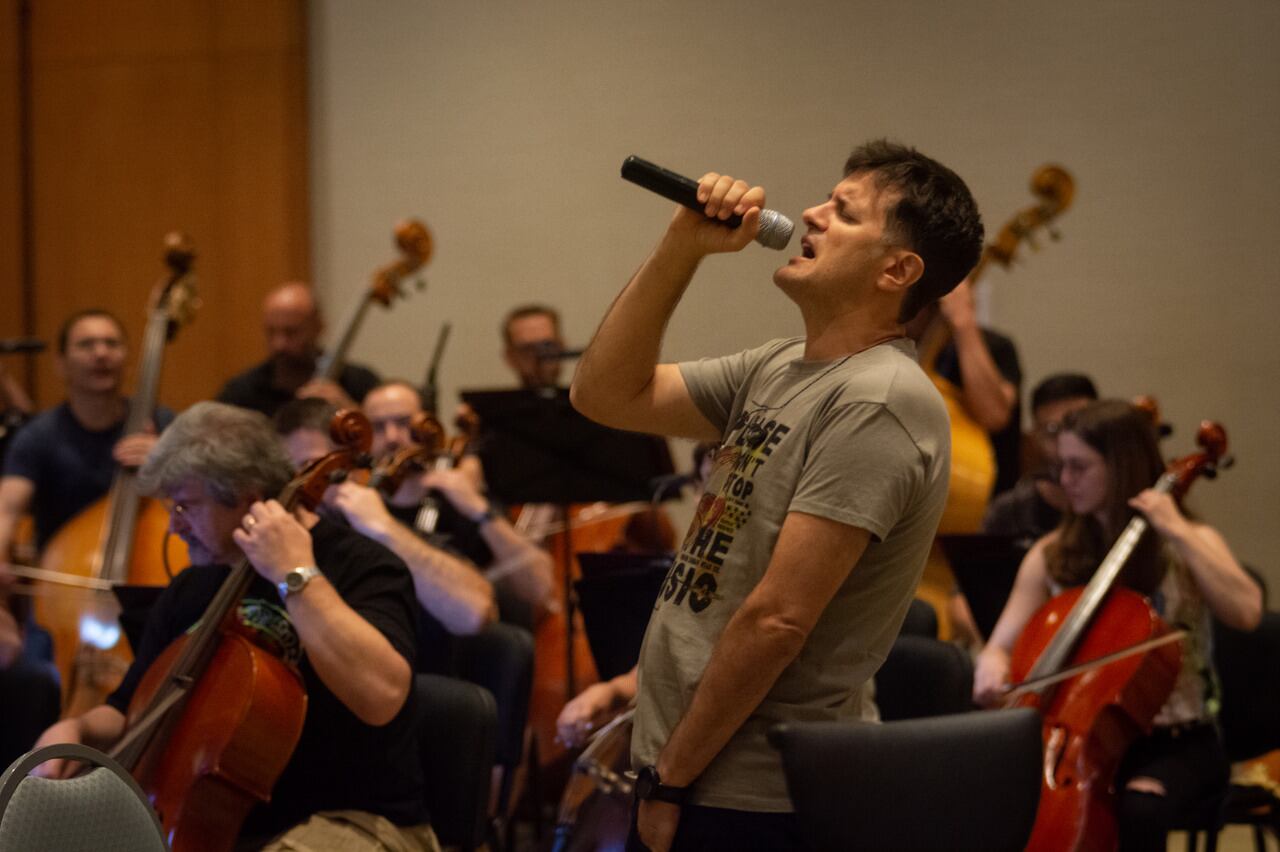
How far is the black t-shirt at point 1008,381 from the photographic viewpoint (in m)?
4.11

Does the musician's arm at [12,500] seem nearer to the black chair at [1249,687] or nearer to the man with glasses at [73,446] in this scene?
the man with glasses at [73,446]

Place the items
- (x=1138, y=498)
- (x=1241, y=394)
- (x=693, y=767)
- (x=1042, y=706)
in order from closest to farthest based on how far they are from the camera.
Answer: (x=693, y=767)
(x=1042, y=706)
(x=1138, y=498)
(x=1241, y=394)

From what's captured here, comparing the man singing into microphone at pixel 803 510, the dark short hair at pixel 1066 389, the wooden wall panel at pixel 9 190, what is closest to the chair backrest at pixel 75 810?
the man singing into microphone at pixel 803 510

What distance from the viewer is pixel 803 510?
1.57 meters

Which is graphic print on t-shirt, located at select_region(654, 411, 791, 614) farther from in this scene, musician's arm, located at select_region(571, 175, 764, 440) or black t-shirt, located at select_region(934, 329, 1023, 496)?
black t-shirt, located at select_region(934, 329, 1023, 496)

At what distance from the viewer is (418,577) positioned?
299 centimetres

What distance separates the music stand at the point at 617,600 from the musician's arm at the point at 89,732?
82cm

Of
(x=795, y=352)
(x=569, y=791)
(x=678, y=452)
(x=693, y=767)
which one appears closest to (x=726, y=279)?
(x=678, y=452)

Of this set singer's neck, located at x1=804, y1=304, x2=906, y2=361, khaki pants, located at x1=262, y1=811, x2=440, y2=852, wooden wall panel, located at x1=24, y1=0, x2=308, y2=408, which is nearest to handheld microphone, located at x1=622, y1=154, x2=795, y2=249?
singer's neck, located at x1=804, y1=304, x2=906, y2=361

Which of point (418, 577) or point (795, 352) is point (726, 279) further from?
point (795, 352)

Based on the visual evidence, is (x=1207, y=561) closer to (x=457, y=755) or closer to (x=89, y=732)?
(x=457, y=755)

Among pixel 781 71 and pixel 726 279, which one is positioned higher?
pixel 781 71

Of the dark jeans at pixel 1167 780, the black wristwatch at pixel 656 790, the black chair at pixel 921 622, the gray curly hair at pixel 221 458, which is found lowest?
the dark jeans at pixel 1167 780

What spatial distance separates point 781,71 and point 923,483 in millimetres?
3584
